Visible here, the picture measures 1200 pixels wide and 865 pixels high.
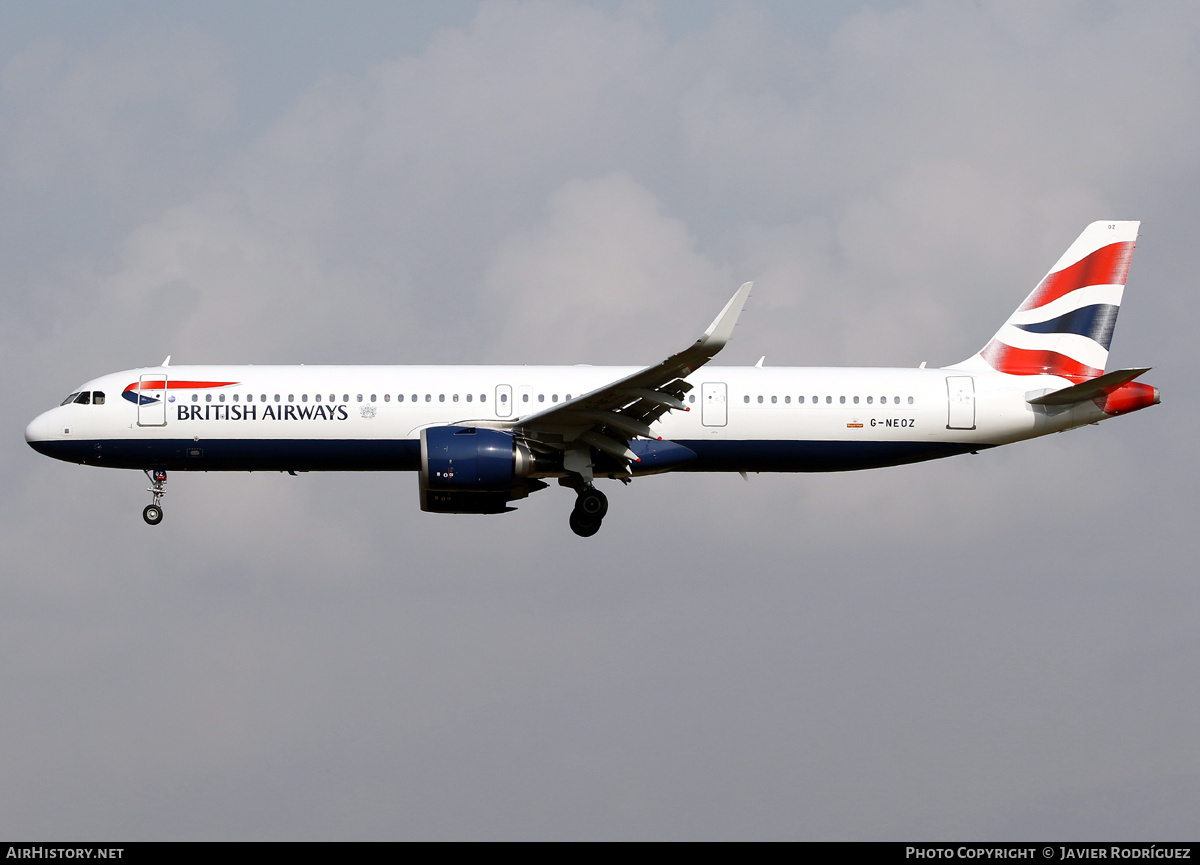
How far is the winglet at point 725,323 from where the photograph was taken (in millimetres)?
29844

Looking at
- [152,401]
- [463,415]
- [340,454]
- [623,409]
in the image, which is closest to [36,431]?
[152,401]

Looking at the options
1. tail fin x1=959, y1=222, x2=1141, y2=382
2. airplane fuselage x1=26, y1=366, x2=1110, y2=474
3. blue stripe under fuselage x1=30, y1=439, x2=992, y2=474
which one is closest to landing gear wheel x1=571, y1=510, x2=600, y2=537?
blue stripe under fuselage x1=30, y1=439, x2=992, y2=474

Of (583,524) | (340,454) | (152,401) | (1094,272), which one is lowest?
(583,524)

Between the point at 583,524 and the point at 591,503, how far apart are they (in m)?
0.56

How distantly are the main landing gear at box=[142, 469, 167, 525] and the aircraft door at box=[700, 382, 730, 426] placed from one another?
12.9m

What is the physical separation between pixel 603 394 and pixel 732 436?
441 centimetres

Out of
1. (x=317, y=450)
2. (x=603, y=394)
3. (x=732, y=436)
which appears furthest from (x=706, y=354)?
(x=317, y=450)

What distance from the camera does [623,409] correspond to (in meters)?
33.6

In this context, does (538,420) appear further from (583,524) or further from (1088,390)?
(1088,390)

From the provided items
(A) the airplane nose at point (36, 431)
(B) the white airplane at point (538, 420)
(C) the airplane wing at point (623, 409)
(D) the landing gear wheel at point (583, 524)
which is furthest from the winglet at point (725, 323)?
(A) the airplane nose at point (36, 431)

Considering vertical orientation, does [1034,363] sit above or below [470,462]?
above

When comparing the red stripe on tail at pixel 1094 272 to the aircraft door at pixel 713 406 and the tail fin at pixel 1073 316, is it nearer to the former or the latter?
the tail fin at pixel 1073 316

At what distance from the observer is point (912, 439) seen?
36375 millimetres

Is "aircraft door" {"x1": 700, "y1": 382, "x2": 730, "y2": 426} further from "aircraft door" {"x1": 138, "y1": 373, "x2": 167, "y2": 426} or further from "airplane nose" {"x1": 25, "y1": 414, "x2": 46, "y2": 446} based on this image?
"airplane nose" {"x1": 25, "y1": 414, "x2": 46, "y2": 446}
